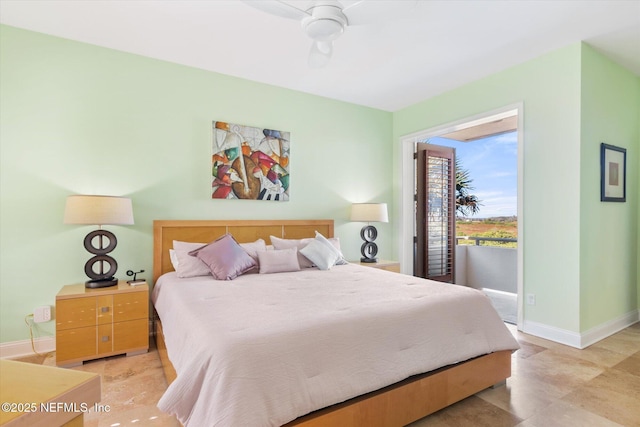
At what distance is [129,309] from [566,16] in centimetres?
437

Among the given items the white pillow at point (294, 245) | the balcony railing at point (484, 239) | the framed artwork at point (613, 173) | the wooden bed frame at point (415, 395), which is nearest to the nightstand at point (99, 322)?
the wooden bed frame at point (415, 395)

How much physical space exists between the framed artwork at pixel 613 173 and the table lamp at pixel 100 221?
15.0 ft

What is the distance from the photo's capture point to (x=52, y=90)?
116 inches

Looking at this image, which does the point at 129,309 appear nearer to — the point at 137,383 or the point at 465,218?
the point at 137,383

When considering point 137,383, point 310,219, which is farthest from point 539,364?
point 137,383

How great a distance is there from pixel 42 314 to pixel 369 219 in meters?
3.51

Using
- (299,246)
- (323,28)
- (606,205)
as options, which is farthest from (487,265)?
(323,28)

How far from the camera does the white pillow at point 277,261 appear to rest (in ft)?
10.4

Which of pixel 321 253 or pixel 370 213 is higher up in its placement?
pixel 370 213

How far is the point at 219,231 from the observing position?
12.0ft

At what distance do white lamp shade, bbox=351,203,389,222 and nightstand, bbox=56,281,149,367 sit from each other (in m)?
2.62

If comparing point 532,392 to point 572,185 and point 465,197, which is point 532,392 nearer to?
point 572,185

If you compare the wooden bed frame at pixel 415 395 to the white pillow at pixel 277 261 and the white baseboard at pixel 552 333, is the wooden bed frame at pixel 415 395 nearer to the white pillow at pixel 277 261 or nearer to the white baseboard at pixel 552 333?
the white pillow at pixel 277 261

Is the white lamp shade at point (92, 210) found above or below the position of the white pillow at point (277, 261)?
above
